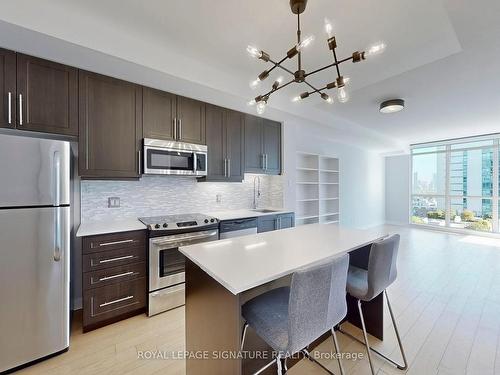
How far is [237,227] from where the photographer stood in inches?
118

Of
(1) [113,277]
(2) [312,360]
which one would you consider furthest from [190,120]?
(2) [312,360]

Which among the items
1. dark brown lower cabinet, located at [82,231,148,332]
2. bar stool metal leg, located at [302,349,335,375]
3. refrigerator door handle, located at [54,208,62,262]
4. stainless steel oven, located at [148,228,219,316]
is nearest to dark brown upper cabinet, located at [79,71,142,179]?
refrigerator door handle, located at [54,208,62,262]

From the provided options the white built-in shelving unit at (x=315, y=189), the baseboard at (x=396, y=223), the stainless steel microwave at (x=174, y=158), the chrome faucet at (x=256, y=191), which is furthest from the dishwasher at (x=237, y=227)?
the baseboard at (x=396, y=223)

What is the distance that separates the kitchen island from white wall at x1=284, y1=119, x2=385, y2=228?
2282 mm

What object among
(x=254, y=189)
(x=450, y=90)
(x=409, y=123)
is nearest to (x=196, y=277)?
(x=254, y=189)

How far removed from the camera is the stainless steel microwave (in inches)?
100

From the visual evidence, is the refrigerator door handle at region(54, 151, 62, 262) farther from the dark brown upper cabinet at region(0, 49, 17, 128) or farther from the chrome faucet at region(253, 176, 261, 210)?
the chrome faucet at region(253, 176, 261, 210)

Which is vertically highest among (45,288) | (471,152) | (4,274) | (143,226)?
(471,152)

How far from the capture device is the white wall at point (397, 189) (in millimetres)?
7445

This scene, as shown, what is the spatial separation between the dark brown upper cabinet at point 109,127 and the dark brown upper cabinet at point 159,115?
74 mm

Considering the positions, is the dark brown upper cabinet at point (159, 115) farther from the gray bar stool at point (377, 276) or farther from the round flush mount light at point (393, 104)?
the round flush mount light at point (393, 104)

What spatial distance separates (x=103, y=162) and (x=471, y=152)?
337 inches

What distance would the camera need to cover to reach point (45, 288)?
1708 millimetres

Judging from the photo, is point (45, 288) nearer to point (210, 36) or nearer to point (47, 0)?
point (47, 0)
